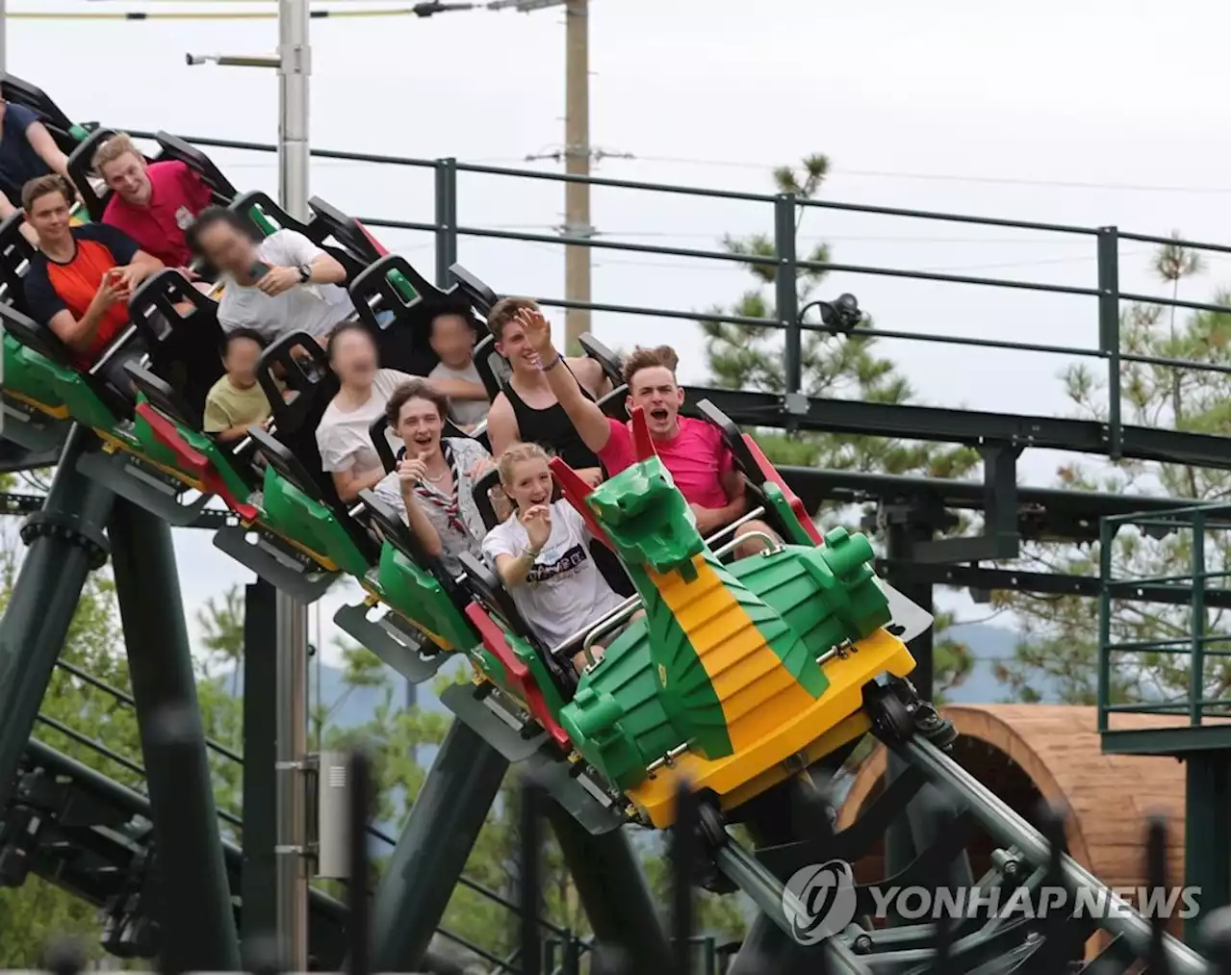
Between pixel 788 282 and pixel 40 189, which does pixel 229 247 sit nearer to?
pixel 40 189

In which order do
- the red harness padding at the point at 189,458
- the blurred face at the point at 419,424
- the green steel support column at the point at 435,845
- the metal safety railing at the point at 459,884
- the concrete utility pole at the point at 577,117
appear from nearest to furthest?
1. the metal safety railing at the point at 459,884
2. the blurred face at the point at 419,424
3. the red harness padding at the point at 189,458
4. the green steel support column at the point at 435,845
5. the concrete utility pole at the point at 577,117

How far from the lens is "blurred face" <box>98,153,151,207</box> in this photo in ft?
25.3

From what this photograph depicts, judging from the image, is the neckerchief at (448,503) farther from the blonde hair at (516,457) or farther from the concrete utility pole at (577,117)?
the concrete utility pole at (577,117)

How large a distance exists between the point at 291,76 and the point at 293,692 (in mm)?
2211

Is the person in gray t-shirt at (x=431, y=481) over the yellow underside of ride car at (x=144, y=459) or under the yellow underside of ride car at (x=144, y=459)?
under

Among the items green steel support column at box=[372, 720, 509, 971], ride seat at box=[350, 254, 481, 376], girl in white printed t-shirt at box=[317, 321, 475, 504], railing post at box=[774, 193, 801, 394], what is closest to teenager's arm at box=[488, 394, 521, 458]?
girl in white printed t-shirt at box=[317, 321, 475, 504]

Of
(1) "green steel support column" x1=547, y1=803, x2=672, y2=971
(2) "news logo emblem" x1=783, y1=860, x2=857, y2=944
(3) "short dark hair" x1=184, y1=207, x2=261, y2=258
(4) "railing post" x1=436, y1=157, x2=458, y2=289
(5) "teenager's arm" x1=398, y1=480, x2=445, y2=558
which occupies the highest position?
(4) "railing post" x1=436, y1=157, x2=458, y2=289

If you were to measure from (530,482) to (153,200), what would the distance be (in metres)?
2.58

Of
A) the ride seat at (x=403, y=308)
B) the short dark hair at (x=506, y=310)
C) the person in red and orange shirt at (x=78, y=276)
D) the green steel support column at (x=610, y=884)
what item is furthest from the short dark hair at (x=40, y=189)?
the green steel support column at (x=610, y=884)

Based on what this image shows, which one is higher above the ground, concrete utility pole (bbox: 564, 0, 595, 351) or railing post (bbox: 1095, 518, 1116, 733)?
concrete utility pole (bbox: 564, 0, 595, 351)

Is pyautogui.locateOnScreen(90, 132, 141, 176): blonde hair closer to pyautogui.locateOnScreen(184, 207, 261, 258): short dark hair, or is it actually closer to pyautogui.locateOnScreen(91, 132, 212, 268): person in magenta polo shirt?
Answer: pyautogui.locateOnScreen(91, 132, 212, 268): person in magenta polo shirt

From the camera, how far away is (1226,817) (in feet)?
27.1

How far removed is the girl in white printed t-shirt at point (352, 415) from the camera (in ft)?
22.5

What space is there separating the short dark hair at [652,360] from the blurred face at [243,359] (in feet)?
4.06
